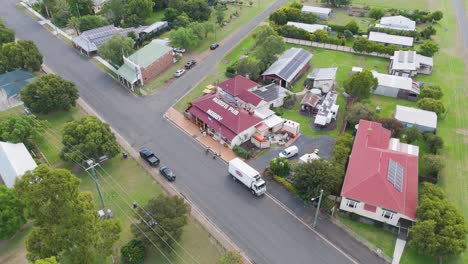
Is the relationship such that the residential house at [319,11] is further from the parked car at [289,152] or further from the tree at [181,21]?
the parked car at [289,152]

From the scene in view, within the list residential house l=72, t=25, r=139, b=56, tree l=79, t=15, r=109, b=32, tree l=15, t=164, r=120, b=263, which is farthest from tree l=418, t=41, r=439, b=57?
tree l=15, t=164, r=120, b=263

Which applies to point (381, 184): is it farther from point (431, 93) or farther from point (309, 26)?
point (309, 26)

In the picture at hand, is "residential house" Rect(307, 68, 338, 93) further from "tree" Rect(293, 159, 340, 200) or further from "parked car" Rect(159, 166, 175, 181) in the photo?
"parked car" Rect(159, 166, 175, 181)

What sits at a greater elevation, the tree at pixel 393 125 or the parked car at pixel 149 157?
the tree at pixel 393 125

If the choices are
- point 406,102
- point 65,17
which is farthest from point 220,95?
point 65,17

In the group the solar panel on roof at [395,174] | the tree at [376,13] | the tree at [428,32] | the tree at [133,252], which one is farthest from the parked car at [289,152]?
the tree at [376,13]

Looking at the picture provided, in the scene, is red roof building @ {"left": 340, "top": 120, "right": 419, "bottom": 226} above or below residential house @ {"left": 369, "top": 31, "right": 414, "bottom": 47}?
below
